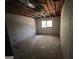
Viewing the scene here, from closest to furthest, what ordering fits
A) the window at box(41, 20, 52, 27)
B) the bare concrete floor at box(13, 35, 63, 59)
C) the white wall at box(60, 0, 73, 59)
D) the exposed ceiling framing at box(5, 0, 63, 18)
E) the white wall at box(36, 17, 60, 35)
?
the white wall at box(60, 0, 73, 59) → the exposed ceiling framing at box(5, 0, 63, 18) → the bare concrete floor at box(13, 35, 63, 59) → the white wall at box(36, 17, 60, 35) → the window at box(41, 20, 52, 27)

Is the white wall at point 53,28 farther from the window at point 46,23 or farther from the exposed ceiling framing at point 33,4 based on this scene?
the exposed ceiling framing at point 33,4

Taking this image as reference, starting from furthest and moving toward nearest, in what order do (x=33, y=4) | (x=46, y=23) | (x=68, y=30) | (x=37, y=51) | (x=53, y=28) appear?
(x=46, y=23)
(x=53, y=28)
(x=37, y=51)
(x=33, y=4)
(x=68, y=30)

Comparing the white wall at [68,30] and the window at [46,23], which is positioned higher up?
the window at [46,23]

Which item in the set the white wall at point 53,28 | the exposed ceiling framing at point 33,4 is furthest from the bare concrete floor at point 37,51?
the white wall at point 53,28

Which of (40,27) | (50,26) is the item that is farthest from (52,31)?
(40,27)

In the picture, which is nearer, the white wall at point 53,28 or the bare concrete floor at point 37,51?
the bare concrete floor at point 37,51

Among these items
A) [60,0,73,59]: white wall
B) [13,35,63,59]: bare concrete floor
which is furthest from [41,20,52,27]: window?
[60,0,73,59]: white wall

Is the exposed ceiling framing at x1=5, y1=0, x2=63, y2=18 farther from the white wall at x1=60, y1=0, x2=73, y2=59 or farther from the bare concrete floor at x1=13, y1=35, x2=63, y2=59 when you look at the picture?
the bare concrete floor at x1=13, y1=35, x2=63, y2=59

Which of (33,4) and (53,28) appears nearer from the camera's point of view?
(33,4)

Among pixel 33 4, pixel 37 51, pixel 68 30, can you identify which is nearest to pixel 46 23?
pixel 37 51

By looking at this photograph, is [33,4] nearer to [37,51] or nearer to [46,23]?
[37,51]
